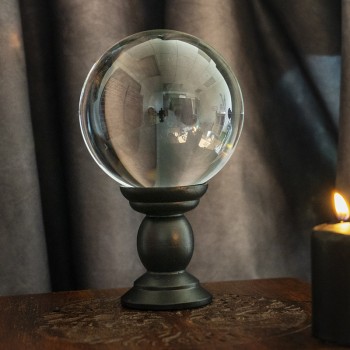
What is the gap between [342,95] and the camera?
1.25 meters

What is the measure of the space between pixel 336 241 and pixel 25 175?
26.1 inches

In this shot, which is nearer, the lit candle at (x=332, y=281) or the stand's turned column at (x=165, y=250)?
the lit candle at (x=332, y=281)

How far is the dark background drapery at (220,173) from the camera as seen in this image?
1242 millimetres

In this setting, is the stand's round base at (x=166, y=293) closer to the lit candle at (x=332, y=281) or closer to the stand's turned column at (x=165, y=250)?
the stand's turned column at (x=165, y=250)

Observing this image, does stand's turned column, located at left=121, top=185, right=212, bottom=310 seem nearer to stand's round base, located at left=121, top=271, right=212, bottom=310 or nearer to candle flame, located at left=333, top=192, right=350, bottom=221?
stand's round base, located at left=121, top=271, right=212, bottom=310

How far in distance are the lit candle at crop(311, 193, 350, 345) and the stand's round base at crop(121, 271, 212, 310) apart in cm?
23

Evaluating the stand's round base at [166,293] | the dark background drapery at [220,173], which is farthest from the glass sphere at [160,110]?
the dark background drapery at [220,173]

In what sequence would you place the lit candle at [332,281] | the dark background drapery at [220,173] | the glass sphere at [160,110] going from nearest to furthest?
the lit candle at [332,281] < the glass sphere at [160,110] < the dark background drapery at [220,173]

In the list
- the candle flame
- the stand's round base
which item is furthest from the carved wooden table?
the candle flame

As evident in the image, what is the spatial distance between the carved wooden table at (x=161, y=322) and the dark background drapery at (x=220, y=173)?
0.76 feet

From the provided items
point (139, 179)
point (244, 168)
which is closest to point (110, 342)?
point (139, 179)

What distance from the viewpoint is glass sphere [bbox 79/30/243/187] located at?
88 centimetres

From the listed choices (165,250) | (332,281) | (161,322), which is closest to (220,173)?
(165,250)

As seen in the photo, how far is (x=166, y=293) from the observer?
3.09ft
